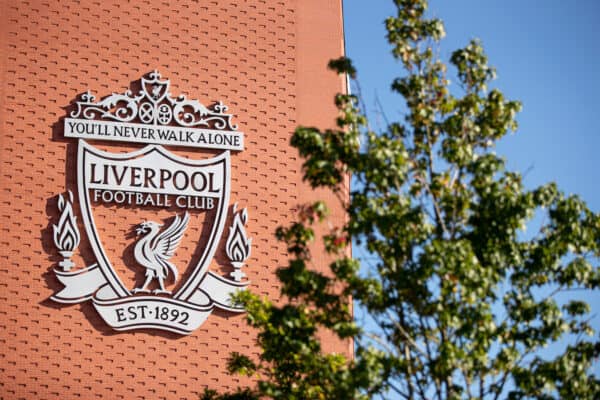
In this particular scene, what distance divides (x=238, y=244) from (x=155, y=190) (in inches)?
94.5

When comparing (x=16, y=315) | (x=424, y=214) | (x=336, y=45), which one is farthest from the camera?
(x=336, y=45)

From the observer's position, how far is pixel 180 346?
2756cm

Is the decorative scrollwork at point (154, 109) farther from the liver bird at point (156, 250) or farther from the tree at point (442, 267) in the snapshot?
the tree at point (442, 267)

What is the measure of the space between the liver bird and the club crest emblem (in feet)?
0.08

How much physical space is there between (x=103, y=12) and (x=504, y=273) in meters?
16.1

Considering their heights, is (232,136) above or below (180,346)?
above

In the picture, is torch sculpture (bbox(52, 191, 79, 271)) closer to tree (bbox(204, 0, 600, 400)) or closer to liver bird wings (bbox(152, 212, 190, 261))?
liver bird wings (bbox(152, 212, 190, 261))

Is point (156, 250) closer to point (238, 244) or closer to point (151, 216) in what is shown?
point (151, 216)

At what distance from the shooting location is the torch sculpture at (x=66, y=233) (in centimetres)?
2730

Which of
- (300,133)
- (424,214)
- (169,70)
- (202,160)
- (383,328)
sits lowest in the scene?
(383,328)

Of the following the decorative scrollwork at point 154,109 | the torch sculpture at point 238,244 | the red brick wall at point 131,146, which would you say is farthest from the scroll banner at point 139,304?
the decorative scrollwork at point 154,109

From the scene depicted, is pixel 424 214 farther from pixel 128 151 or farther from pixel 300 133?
pixel 128 151

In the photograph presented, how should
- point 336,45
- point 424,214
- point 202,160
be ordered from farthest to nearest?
point 336,45
point 202,160
point 424,214

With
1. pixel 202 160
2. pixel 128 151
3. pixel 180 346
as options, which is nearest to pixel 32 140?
pixel 128 151
